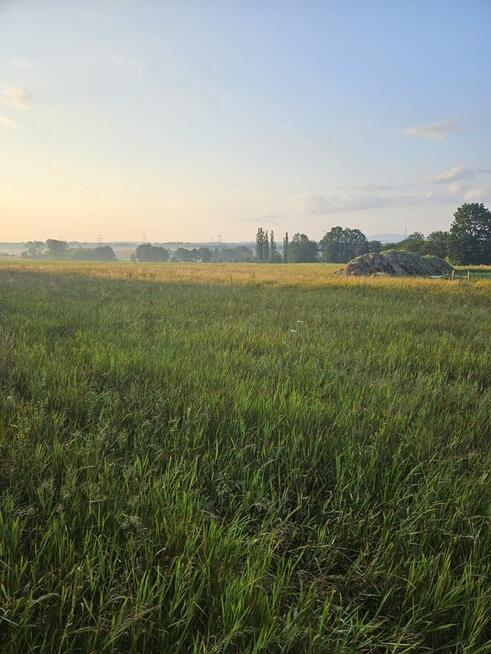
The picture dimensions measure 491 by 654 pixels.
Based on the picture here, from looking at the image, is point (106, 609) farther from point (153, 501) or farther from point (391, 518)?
point (391, 518)

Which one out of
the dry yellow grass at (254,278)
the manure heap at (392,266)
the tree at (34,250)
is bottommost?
the dry yellow grass at (254,278)

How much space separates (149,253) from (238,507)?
150205 millimetres

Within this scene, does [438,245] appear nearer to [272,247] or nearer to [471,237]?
[471,237]

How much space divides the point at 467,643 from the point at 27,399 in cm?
304

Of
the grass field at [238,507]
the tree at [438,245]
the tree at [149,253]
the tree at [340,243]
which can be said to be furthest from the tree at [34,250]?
the grass field at [238,507]

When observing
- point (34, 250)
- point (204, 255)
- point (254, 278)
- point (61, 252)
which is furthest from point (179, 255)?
point (254, 278)

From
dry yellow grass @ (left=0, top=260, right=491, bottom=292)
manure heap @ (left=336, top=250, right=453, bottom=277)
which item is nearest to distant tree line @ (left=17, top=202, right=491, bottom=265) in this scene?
manure heap @ (left=336, top=250, right=453, bottom=277)

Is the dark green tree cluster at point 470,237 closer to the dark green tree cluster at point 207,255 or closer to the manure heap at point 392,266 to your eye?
the manure heap at point 392,266

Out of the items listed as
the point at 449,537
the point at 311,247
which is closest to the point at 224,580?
the point at 449,537

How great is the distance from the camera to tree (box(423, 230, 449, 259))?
216ft

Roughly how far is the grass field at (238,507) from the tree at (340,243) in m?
107

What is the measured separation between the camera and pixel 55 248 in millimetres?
149750

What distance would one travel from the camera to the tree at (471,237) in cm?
6222

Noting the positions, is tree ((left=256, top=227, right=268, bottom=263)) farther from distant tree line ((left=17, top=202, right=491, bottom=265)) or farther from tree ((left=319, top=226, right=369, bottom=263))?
tree ((left=319, top=226, right=369, bottom=263))
